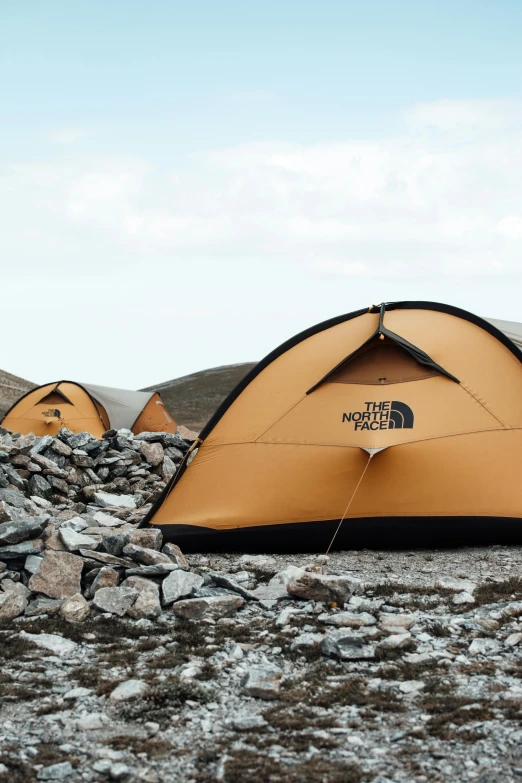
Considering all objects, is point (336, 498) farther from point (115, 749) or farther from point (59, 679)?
point (115, 749)

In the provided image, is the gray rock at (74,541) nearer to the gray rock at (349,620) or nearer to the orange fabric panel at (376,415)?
the gray rock at (349,620)

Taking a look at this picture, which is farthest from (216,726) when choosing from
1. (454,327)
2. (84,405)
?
(84,405)

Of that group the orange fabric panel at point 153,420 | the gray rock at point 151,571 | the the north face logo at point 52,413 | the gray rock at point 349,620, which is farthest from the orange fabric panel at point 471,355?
the orange fabric panel at point 153,420

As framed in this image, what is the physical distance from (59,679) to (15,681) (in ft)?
1.09

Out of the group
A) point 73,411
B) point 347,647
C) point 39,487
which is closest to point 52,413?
point 73,411

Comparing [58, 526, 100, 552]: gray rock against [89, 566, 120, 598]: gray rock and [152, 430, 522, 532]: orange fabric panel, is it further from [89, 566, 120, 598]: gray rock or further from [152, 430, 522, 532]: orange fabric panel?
[152, 430, 522, 532]: orange fabric panel

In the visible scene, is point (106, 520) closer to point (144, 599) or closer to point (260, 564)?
point (260, 564)

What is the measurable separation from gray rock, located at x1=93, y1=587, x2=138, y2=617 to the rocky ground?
0.07 feet

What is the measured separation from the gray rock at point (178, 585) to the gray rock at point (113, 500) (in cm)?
660

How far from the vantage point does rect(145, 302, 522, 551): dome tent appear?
988 centimetres

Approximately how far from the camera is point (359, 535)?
10.1 metres

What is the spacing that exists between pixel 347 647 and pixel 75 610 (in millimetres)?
2823

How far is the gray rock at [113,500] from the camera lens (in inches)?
556

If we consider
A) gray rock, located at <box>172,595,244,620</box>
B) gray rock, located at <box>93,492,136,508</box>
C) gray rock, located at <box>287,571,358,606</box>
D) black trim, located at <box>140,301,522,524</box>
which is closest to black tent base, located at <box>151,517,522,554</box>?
black trim, located at <box>140,301,522,524</box>
